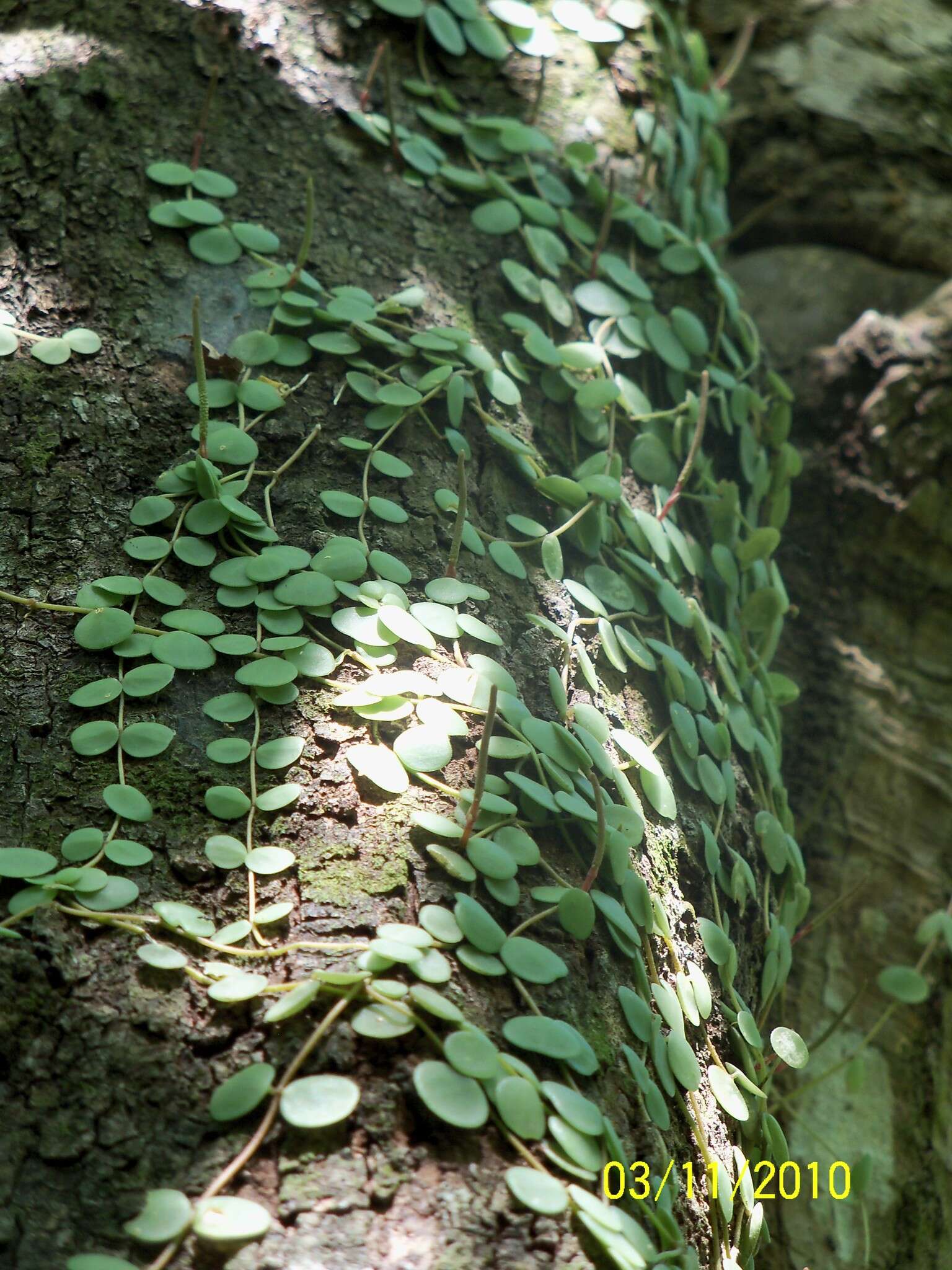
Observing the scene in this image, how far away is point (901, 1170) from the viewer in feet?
4.46

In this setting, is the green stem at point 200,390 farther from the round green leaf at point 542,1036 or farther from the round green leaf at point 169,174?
the round green leaf at point 542,1036

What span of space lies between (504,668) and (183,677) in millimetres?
353

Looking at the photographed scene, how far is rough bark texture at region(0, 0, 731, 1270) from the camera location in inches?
29.1

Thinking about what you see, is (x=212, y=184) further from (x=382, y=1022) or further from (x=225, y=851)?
(x=382, y=1022)

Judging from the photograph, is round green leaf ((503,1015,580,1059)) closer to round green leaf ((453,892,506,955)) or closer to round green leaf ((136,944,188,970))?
round green leaf ((453,892,506,955))

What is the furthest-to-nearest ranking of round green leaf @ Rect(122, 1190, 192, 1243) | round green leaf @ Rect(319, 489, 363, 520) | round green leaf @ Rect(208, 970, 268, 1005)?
1. round green leaf @ Rect(319, 489, 363, 520)
2. round green leaf @ Rect(208, 970, 268, 1005)
3. round green leaf @ Rect(122, 1190, 192, 1243)

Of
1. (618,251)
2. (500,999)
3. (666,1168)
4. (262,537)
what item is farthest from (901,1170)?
(618,251)

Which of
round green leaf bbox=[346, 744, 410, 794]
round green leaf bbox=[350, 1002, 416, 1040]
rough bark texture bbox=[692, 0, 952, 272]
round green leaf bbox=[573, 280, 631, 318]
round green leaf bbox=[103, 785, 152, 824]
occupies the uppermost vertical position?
rough bark texture bbox=[692, 0, 952, 272]

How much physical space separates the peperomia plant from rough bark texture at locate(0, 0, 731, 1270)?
2 cm

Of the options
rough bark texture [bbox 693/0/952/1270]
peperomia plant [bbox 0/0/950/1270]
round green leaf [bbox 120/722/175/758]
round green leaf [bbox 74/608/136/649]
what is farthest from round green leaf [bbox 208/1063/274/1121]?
rough bark texture [bbox 693/0/952/1270]

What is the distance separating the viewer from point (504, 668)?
108 cm

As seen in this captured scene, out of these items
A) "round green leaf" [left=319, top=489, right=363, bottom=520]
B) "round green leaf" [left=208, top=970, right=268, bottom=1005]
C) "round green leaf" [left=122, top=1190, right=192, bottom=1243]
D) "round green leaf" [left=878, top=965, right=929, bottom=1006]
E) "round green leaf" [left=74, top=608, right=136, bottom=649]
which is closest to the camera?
"round green leaf" [left=122, top=1190, right=192, bottom=1243]

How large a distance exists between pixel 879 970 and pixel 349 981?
1.06 meters

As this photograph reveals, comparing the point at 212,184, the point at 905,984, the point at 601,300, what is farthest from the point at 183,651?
the point at 905,984
